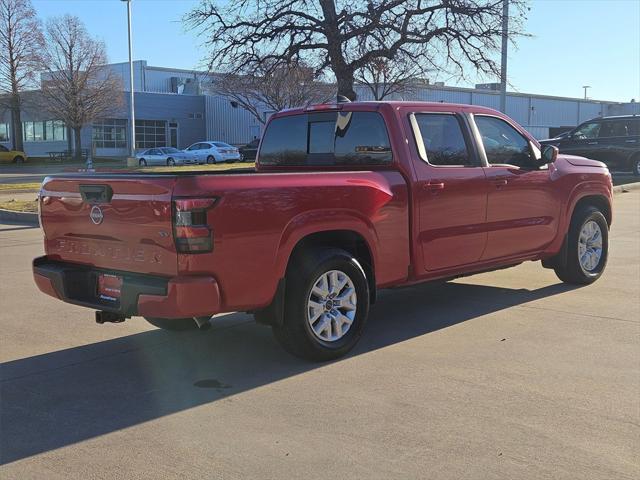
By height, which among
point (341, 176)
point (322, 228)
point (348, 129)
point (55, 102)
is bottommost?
point (322, 228)

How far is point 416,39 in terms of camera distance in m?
24.1

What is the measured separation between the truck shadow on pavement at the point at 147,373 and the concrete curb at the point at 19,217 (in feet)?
35.5

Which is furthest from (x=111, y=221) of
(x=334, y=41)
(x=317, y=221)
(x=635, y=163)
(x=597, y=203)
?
(x=635, y=163)

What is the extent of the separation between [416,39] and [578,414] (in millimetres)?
21622

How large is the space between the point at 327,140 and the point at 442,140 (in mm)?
1082

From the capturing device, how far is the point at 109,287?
485 centimetres

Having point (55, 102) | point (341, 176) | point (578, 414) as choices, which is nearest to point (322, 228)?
point (341, 176)

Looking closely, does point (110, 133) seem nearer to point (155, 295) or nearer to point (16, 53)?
point (16, 53)

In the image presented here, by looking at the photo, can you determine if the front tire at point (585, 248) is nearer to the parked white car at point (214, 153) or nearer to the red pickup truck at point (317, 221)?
the red pickup truck at point (317, 221)

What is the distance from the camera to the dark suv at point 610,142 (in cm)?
2312

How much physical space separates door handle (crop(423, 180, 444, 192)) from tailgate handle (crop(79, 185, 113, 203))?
2.68 metres

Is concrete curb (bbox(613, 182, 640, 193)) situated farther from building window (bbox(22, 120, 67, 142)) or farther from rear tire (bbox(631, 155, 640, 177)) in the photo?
building window (bbox(22, 120, 67, 142))

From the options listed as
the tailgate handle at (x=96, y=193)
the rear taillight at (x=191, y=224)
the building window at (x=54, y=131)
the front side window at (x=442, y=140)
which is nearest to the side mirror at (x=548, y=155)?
the front side window at (x=442, y=140)

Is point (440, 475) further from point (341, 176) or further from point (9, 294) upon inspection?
point (9, 294)
